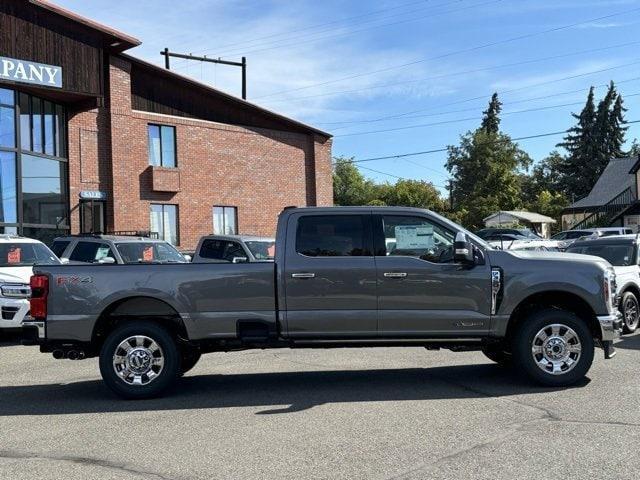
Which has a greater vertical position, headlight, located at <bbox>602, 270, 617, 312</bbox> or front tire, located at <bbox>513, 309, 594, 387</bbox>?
headlight, located at <bbox>602, 270, 617, 312</bbox>

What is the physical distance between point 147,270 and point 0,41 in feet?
52.6

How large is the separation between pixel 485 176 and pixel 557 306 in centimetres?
6277

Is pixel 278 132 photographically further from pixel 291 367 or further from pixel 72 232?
pixel 291 367

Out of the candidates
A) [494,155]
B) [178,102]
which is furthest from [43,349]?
[494,155]

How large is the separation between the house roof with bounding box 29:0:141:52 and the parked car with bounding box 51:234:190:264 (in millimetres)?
9260

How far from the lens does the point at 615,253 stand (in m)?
12.6

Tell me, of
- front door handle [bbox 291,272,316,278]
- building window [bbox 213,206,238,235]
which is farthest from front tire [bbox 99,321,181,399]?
building window [bbox 213,206,238,235]

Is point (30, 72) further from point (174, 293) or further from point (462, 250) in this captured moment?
point (462, 250)

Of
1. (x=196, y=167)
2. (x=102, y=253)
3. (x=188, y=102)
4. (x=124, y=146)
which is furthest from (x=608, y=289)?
(x=188, y=102)

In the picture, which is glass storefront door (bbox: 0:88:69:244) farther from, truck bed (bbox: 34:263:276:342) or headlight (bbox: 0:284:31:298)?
truck bed (bbox: 34:263:276:342)

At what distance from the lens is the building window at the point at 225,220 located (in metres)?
28.0

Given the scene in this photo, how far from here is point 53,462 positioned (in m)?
5.15

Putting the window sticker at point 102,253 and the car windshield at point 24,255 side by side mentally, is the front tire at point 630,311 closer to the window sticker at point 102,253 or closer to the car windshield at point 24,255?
the window sticker at point 102,253

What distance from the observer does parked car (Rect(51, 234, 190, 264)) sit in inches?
565
